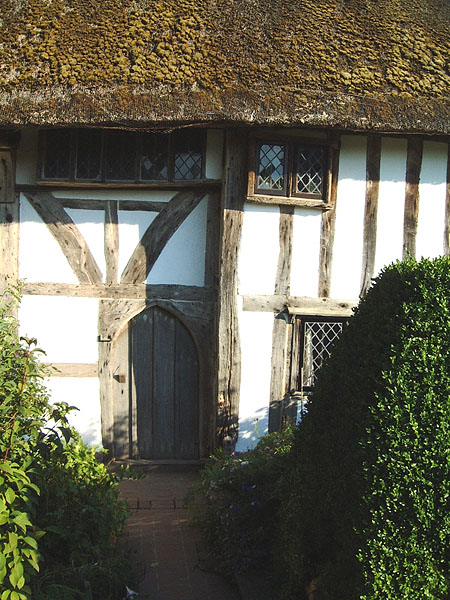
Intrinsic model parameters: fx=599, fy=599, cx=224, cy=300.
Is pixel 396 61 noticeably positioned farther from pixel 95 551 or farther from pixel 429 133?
pixel 95 551

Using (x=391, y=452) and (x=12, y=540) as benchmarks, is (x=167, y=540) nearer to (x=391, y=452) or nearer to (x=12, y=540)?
(x=12, y=540)

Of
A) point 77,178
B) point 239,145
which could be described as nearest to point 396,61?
point 239,145

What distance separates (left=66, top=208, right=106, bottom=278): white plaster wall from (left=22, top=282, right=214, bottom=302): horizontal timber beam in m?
0.36

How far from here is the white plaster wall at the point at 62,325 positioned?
7.39m

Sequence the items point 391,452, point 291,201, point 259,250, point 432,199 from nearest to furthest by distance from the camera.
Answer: point 391,452
point 291,201
point 259,250
point 432,199

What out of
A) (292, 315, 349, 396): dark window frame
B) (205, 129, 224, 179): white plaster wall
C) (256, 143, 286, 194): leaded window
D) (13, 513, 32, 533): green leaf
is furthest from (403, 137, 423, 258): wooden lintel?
(13, 513, 32, 533): green leaf

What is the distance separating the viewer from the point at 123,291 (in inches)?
295

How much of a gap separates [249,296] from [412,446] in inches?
167

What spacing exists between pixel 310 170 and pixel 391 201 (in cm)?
104

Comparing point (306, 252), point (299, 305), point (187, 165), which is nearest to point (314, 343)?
point (299, 305)

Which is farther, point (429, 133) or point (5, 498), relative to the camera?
point (429, 133)

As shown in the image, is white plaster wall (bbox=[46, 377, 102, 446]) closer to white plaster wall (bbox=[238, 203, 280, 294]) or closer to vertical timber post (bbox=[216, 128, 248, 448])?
vertical timber post (bbox=[216, 128, 248, 448])

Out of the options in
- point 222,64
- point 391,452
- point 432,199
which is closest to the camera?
point 391,452

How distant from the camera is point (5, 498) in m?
2.94
